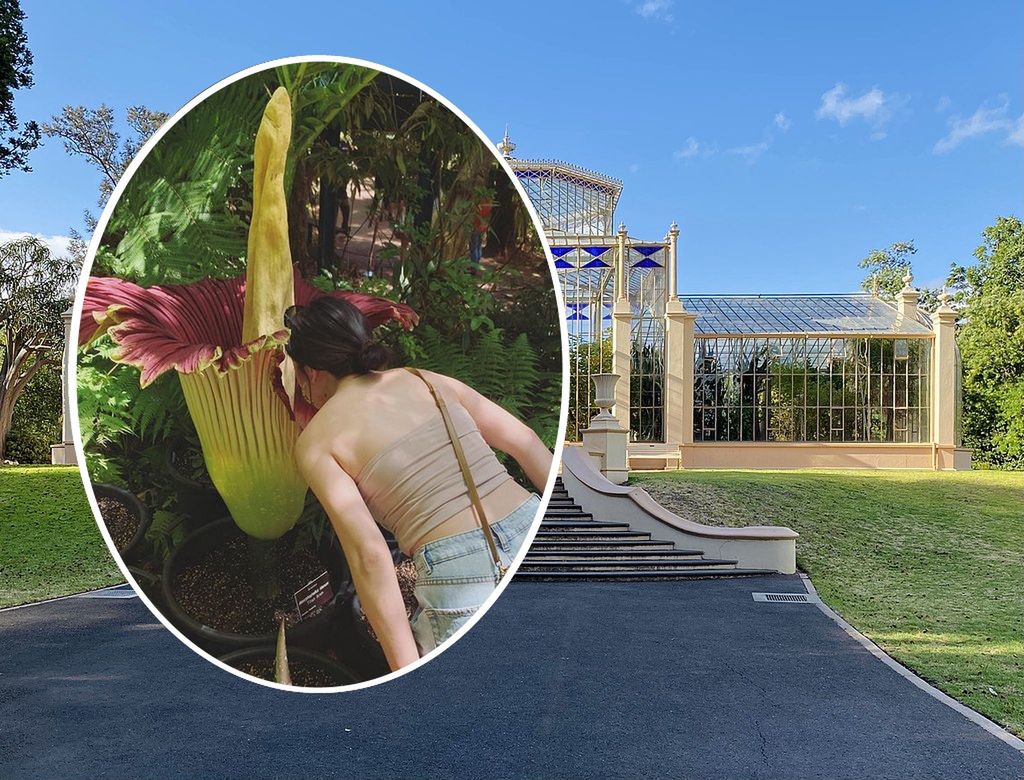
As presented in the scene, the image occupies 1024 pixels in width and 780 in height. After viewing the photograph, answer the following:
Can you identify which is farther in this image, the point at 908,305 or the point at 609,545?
the point at 908,305

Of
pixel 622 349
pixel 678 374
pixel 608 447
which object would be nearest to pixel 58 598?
pixel 608 447

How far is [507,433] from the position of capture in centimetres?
207

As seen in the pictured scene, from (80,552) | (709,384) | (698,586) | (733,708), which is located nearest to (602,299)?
(709,384)

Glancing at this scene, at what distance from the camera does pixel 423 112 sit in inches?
84.5

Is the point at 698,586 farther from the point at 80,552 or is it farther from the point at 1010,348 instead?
the point at 1010,348

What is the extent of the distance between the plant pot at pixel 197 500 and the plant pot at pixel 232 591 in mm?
25

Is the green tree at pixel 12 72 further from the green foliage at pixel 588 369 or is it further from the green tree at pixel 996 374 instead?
the green tree at pixel 996 374

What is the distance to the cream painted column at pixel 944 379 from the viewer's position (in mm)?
19219

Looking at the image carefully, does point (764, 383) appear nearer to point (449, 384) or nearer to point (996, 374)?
point (996, 374)

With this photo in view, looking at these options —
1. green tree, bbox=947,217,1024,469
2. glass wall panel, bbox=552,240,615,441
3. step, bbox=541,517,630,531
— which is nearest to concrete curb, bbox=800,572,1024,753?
step, bbox=541,517,630,531

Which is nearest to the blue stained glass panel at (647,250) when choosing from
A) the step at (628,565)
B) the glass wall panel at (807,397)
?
the glass wall panel at (807,397)

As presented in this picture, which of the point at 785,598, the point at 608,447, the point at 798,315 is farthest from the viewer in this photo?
the point at 798,315

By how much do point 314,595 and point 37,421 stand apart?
2927 cm

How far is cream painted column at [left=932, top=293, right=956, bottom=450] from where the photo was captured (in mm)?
19219
